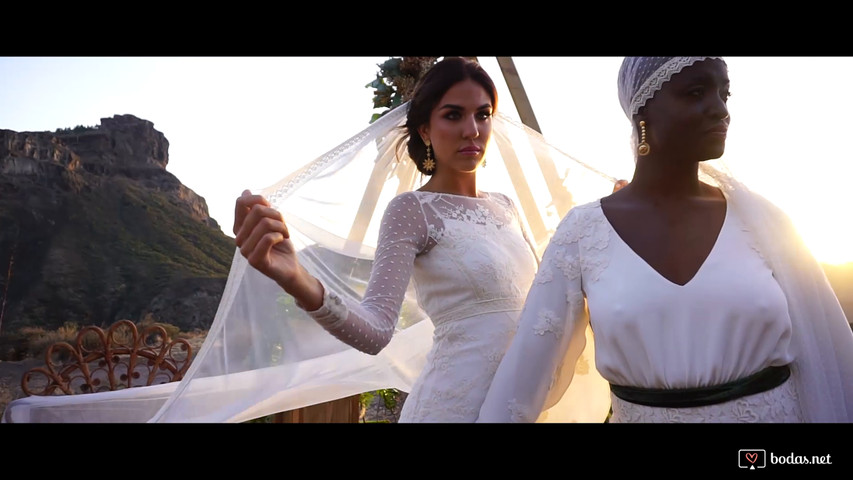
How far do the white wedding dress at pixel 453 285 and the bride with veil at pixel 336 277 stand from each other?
0.38 meters

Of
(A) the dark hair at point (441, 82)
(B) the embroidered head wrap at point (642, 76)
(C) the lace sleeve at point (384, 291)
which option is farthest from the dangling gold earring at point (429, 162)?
(B) the embroidered head wrap at point (642, 76)

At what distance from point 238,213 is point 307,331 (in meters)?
1.42

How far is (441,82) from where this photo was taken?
2.11 m

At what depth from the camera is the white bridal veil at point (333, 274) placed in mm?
2404

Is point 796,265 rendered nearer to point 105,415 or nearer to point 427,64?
point 427,64

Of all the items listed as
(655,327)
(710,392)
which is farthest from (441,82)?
(710,392)

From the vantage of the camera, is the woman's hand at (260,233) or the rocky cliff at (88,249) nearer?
the woman's hand at (260,233)

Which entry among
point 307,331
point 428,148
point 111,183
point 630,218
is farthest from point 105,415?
point 111,183

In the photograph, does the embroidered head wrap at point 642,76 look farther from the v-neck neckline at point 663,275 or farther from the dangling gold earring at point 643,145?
the v-neck neckline at point 663,275

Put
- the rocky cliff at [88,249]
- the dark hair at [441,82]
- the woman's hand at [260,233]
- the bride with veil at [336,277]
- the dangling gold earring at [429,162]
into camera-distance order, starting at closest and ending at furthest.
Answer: the woman's hand at [260,233]
the dark hair at [441,82]
the dangling gold earring at [429,162]
the bride with veil at [336,277]
the rocky cliff at [88,249]

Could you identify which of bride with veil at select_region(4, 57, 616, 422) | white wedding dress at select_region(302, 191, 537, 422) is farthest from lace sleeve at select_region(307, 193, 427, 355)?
bride with veil at select_region(4, 57, 616, 422)

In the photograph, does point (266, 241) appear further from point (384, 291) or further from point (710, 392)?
point (710, 392)

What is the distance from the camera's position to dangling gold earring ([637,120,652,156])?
5.19 feet

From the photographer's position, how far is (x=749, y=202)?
5.23 feet
